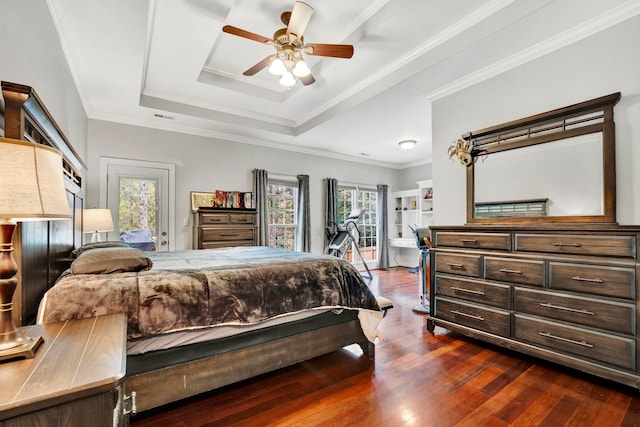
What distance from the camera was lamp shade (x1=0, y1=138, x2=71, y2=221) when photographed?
0.84 meters

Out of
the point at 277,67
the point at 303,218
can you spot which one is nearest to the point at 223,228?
the point at 303,218

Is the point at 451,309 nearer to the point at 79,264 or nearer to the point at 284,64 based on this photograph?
the point at 284,64

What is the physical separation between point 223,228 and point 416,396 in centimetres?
344

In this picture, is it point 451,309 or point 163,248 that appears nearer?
point 451,309

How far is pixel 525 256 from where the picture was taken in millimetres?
2406

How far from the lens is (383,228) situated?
7305 mm

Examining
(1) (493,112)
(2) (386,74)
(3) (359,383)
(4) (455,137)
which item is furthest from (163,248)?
(1) (493,112)

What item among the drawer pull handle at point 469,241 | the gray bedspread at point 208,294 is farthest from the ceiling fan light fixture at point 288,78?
the drawer pull handle at point 469,241

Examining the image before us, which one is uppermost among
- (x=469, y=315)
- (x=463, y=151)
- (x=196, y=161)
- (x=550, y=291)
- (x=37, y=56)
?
(x=37, y=56)

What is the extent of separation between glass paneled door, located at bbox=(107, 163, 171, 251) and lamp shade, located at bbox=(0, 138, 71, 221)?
3696 millimetres

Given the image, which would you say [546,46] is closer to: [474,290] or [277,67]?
[474,290]

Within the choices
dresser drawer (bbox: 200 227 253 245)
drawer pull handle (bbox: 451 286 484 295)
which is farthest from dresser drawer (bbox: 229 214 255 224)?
drawer pull handle (bbox: 451 286 484 295)

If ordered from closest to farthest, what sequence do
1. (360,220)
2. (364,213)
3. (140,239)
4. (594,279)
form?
(594,279)
(140,239)
(364,213)
(360,220)

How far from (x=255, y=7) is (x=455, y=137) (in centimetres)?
242
